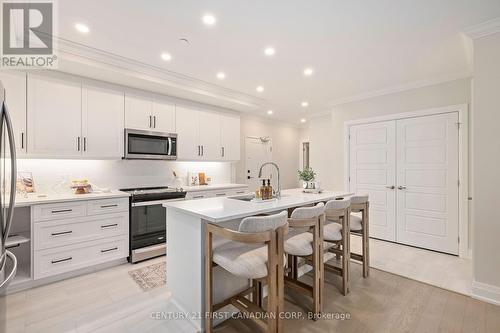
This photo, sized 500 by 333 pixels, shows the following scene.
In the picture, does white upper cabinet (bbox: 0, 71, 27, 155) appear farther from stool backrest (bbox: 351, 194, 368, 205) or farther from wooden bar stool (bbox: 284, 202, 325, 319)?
stool backrest (bbox: 351, 194, 368, 205)

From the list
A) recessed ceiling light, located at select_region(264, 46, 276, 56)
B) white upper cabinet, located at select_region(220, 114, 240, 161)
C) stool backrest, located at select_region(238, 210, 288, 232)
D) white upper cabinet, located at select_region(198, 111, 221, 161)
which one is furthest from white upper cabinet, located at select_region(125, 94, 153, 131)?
stool backrest, located at select_region(238, 210, 288, 232)

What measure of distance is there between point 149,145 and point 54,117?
3.90 feet

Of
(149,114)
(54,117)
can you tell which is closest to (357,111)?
(149,114)

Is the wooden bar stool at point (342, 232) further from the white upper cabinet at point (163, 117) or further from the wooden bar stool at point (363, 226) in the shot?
the white upper cabinet at point (163, 117)

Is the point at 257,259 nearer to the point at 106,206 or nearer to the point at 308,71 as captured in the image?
the point at 106,206

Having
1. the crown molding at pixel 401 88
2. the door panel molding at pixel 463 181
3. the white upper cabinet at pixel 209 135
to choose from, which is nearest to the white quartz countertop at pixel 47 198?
the white upper cabinet at pixel 209 135

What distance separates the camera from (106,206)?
2979mm

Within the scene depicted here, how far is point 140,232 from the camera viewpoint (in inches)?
127

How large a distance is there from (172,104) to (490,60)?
13.5ft

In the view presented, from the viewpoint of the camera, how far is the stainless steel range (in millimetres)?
3166

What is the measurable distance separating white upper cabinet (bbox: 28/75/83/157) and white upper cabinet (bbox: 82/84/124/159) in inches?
3.1

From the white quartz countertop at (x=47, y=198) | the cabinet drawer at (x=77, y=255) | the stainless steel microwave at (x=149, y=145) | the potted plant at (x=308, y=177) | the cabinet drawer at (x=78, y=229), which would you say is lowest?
the cabinet drawer at (x=77, y=255)

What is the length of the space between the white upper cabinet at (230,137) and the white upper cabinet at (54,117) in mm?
2410

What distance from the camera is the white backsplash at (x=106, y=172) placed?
10.1ft
